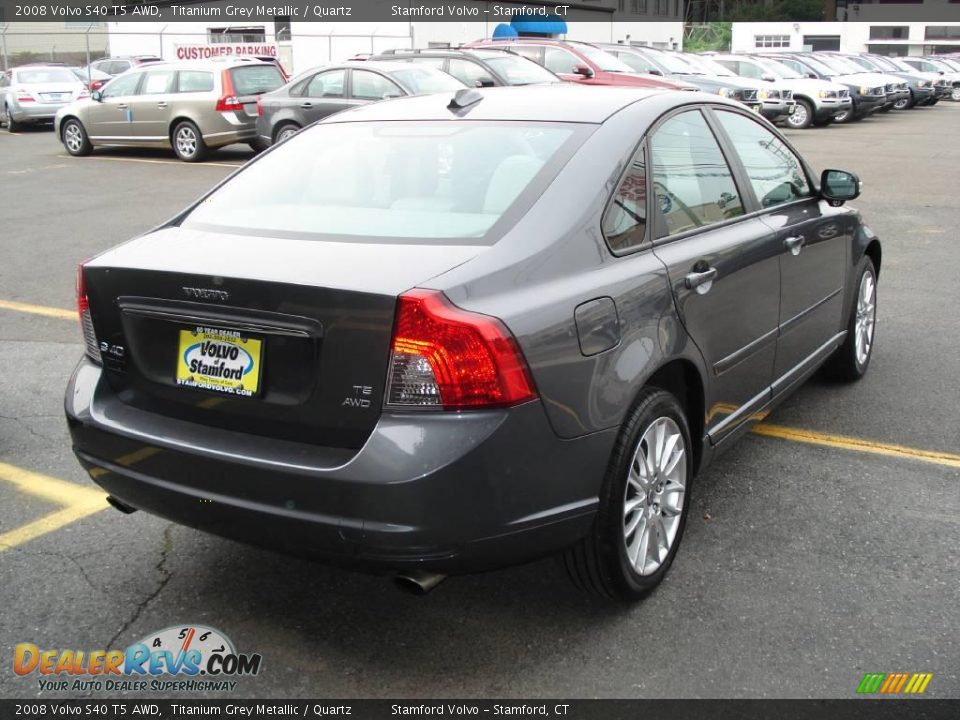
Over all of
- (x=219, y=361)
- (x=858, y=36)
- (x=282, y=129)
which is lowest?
(x=219, y=361)

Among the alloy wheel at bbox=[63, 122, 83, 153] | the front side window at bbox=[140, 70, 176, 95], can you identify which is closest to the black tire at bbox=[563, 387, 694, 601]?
the front side window at bbox=[140, 70, 176, 95]

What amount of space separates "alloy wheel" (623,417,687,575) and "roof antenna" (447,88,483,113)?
1.45m

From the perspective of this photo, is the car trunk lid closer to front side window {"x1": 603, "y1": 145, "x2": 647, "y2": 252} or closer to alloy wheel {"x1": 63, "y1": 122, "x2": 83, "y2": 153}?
front side window {"x1": 603, "y1": 145, "x2": 647, "y2": 252}

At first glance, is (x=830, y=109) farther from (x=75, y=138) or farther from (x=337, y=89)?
(x=75, y=138)

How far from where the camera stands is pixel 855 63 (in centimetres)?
2959

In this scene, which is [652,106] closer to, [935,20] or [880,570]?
[880,570]

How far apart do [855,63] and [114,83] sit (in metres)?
21.5

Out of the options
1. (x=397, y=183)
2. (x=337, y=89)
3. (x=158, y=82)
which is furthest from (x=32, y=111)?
(x=397, y=183)

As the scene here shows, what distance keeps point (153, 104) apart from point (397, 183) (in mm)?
14576

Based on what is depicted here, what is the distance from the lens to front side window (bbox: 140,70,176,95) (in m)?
16.6

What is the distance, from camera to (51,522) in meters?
3.96

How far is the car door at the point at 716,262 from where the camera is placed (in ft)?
11.5

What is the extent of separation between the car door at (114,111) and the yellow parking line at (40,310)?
10.4 m

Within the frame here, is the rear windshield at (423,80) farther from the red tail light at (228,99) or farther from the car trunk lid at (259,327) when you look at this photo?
the car trunk lid at (259,327)
